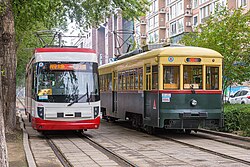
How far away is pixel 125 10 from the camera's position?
19859mm

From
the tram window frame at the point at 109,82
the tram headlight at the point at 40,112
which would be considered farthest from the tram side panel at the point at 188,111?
the tram window frame at the point at 109,82

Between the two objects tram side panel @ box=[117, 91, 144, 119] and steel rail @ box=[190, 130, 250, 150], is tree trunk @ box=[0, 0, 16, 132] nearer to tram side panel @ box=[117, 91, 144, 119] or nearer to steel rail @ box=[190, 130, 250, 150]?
tram side panel @ box=[117, 91, 144, 119]

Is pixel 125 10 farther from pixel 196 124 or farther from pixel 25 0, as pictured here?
pixel 196 124

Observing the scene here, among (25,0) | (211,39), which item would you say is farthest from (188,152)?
(211,39)

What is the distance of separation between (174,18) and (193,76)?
5242 centimetres

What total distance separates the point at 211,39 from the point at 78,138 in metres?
8.58

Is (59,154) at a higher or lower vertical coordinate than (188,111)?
lower

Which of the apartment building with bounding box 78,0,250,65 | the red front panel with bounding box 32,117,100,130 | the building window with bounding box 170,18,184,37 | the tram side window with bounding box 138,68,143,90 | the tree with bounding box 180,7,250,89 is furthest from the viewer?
the building window with bounding box 170,18,184,37

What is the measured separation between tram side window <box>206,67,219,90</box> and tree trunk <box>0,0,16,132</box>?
6.80 m

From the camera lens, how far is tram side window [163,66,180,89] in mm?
15734

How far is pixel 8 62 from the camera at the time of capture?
16.7 meters

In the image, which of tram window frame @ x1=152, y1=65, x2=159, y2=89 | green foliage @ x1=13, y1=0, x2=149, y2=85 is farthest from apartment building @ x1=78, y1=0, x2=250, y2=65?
tram window frame @ x1=152, y1=65, x2=159, y2=89

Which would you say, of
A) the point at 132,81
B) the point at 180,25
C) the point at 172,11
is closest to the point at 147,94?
the point at 132,81

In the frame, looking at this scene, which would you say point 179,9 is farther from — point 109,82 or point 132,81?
point 132,81
